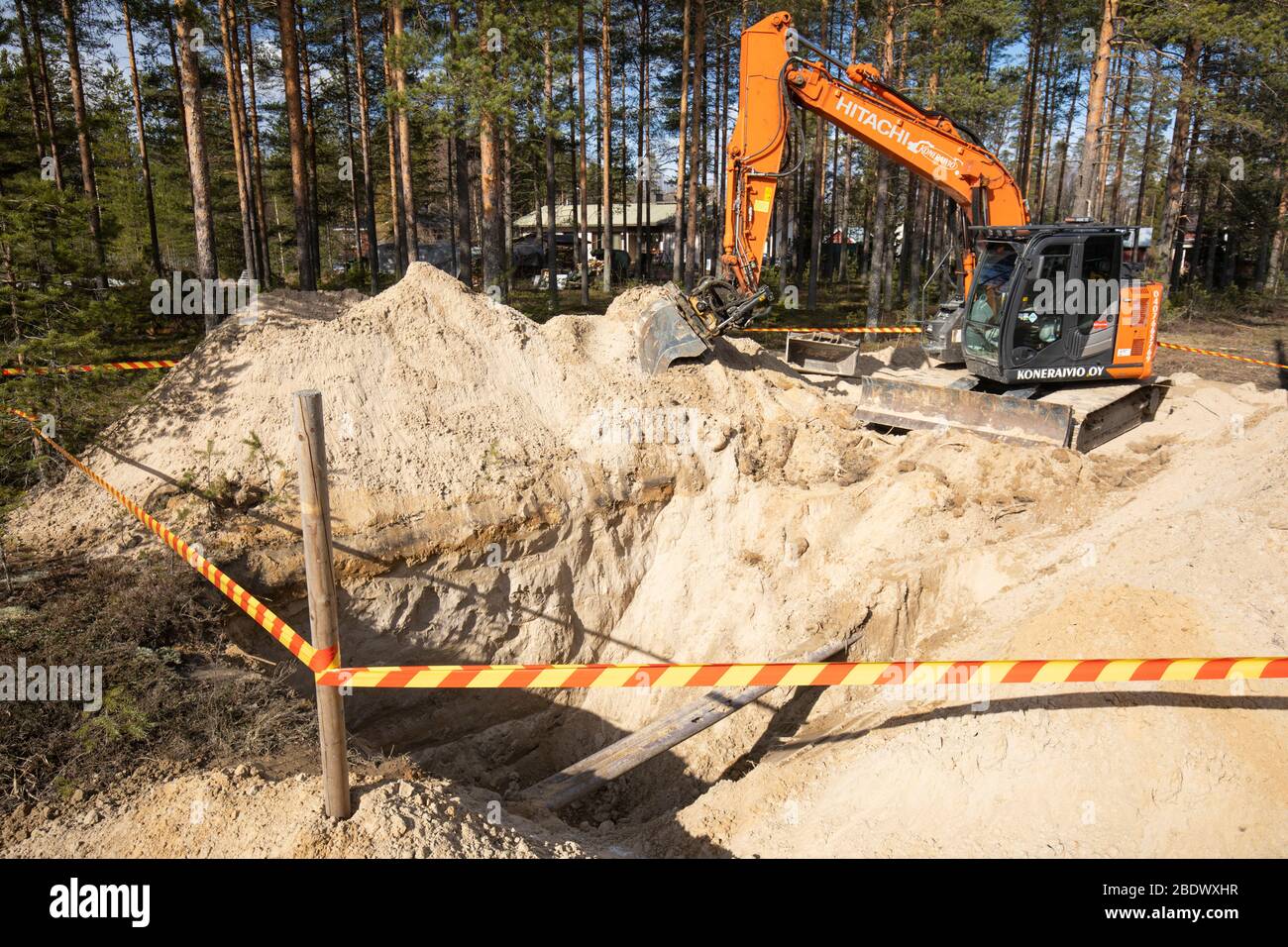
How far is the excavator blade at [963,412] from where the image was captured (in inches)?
399

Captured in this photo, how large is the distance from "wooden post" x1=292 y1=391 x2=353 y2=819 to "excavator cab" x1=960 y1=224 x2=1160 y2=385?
375 inches

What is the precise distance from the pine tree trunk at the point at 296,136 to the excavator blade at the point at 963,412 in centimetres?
1156

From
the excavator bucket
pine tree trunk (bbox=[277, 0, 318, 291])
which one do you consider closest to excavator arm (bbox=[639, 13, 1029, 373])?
the excavator bucket

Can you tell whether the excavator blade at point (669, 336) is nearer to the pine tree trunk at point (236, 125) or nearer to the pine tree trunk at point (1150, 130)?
the pine tree trunk at point (1150, 130)

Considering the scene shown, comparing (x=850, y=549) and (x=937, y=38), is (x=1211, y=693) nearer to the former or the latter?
(x=850, y=549)

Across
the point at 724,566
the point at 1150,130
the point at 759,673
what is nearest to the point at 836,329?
the point at 724,566

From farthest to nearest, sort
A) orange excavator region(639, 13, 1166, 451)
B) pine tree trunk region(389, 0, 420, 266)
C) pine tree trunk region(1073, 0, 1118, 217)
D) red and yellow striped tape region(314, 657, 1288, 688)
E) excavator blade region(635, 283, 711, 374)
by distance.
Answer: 1. pine tree trunk region(1073, 0, 1118, 217)
2. pine tree trunk region(389, 0, 420, 266)
3. excavator blade region(635, 283, 711, 374)
4. orange excavator region(639, 13, 1166, 451)
5. red and yellow striped tape region(314, 657, 1288, 688)

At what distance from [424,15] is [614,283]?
16652 millimetres

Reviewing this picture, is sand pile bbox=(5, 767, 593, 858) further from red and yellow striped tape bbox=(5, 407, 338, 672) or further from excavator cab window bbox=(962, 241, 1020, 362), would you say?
excavator cab window bbox=(962, 241, 1020, 362)

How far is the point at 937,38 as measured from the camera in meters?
19.2

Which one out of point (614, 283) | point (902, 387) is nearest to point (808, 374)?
point (902, 387)


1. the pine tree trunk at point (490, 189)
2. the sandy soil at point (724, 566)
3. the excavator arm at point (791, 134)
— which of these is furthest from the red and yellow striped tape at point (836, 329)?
the sandy soil at point (724, 566)

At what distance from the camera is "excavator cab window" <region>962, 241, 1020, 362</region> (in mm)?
10844
